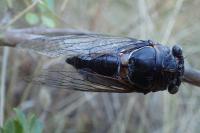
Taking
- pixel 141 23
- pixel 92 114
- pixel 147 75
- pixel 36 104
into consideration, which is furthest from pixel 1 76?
pixel 147 75

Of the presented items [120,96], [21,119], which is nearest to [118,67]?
[21,119]

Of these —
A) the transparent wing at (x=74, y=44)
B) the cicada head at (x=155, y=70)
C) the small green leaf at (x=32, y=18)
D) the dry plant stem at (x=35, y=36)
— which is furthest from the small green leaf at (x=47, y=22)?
the cicada head at (x=155, y=70)

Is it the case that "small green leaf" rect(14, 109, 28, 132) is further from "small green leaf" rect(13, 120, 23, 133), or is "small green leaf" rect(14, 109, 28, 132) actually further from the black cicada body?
the black cicada body

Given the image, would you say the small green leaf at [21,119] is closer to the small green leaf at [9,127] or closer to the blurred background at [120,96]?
the small green leaf at [9,127]

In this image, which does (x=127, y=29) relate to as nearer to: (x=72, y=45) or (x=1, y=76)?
(x=1, y=76)

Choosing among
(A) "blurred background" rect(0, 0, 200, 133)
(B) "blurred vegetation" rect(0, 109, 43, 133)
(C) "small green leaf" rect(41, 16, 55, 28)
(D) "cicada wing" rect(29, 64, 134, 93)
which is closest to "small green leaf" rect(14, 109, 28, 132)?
(B) "blurred vegetation" rect(0, 109, 43, 133)

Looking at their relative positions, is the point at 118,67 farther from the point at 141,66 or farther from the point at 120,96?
the point at 120,96
